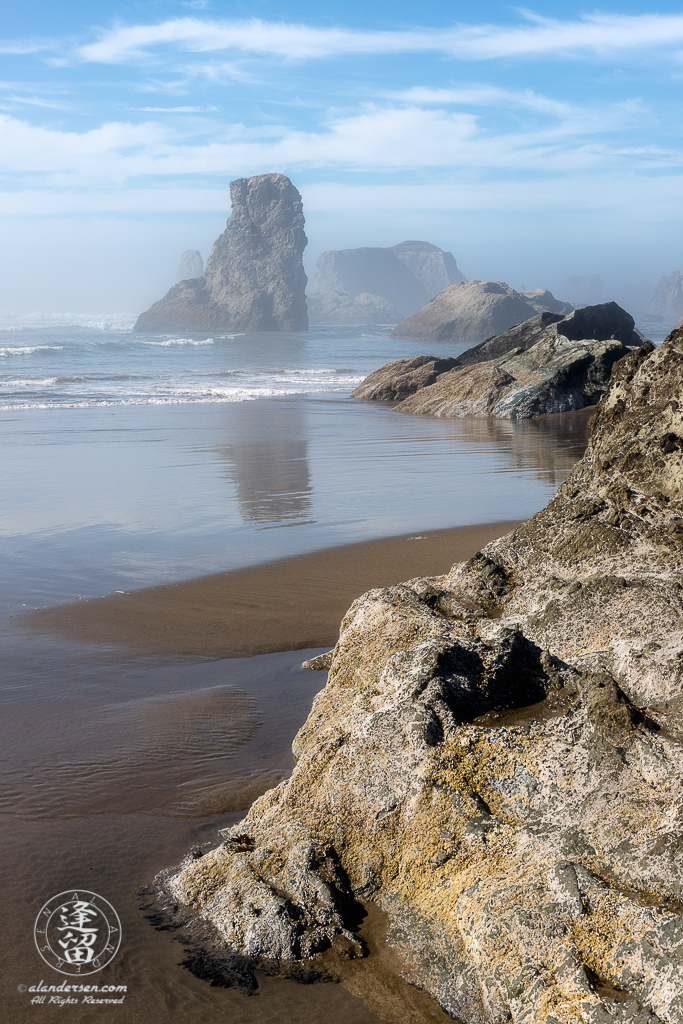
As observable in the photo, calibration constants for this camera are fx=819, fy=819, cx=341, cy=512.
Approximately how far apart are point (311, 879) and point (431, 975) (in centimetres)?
41

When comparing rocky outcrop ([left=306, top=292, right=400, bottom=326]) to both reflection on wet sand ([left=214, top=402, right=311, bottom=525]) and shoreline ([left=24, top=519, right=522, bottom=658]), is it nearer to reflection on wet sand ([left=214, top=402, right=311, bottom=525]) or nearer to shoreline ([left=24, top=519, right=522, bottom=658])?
reflection on wet sand ([left=214, top=402, right=311, bottom=525])

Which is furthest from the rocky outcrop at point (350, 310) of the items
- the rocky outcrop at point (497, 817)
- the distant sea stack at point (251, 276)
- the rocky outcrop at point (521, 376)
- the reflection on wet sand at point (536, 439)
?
the rocky outcrop at point (497, 817)

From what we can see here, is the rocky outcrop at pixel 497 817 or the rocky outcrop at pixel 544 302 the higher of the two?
the rocky outcrop at pixel 544 302

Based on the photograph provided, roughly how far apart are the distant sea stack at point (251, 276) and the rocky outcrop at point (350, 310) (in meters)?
29.6

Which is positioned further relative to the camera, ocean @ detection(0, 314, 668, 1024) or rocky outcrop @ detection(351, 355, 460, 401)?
rocky outcrop @ detection(351, 355, 460, 401)

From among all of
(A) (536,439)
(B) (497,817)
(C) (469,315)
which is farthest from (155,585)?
(C) (469,315)

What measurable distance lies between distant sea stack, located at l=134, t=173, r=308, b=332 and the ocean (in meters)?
109

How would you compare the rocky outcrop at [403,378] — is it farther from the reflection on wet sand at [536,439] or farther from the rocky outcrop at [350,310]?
the rocky outcrop at [350,310]

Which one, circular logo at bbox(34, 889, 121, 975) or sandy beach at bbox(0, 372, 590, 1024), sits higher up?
sandy beach at bbox(0, 372, 590, 1024)

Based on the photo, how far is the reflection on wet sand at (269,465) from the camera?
27.9 ft

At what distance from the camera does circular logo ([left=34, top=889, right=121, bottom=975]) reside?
7.66 feet

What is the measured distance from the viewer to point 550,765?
226 cm

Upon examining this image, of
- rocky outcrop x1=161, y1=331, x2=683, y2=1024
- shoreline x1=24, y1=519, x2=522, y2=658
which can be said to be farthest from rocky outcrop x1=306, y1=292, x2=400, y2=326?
rocky outcrop x1=161, y1=331, x2=683, y2=1024

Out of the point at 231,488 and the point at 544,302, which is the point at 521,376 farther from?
the point at 544,302
